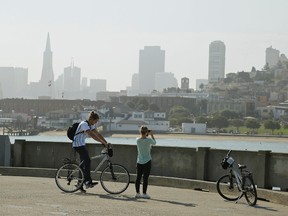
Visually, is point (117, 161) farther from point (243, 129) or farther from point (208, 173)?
point (243, 129)

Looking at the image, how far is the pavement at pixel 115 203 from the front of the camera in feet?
39.1

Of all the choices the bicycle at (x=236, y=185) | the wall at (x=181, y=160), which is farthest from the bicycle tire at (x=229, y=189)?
the wall at (x=181, y=160)

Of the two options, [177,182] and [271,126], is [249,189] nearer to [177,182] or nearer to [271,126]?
[177,182]

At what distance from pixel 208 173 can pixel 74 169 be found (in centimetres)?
329

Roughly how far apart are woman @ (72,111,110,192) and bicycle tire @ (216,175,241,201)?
2.16 meters

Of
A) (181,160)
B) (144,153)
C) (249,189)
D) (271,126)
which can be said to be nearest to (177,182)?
(181,160)

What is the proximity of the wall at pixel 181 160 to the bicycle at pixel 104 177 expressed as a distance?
8.74 feet

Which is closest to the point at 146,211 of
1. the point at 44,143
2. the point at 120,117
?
the point at 44,143

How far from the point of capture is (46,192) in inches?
567

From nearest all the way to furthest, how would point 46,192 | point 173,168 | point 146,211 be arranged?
point 146,211 < point 46,192 < point 173,168

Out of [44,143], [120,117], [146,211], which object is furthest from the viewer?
[120,117]

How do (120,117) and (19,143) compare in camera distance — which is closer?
(19,143)

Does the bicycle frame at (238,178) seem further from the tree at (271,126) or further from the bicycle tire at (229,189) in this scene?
the tree at (271,126)

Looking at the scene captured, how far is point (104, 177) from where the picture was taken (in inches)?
568
